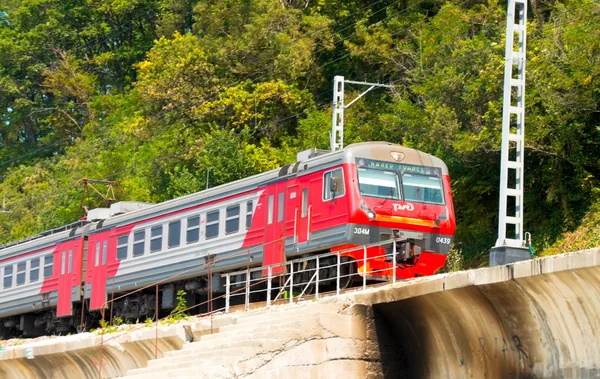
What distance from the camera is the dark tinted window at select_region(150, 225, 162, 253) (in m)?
28.7

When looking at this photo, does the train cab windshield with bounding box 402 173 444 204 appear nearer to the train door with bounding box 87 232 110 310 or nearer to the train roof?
the train roof

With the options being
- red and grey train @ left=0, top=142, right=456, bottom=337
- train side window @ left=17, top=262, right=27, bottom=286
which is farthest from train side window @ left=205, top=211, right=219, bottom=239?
train side window @ left=17, top=262, right=27, bottom=286

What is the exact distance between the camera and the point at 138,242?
2956 centimetres

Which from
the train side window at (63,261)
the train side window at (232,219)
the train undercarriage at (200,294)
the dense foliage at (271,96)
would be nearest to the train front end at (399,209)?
the train undercarriage at (200,294)

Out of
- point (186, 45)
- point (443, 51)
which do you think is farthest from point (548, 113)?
point (186, 45)

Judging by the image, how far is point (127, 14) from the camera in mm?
72688

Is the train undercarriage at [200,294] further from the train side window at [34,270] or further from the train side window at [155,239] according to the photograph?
the train side window at [34,270]

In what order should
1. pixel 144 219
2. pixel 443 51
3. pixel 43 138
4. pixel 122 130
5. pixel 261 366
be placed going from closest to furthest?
pixel 261 366 < pixel 144 219 < pixel 443 51 < pixel 122 130 < pixel 43 138

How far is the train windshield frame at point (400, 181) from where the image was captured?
23.0m

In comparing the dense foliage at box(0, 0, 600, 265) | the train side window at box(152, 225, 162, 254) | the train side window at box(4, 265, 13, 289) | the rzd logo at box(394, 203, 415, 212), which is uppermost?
the dense foliage at box(0, 0, 600, 265)

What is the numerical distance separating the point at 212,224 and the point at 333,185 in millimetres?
4876

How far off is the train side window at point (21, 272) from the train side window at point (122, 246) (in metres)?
5.44

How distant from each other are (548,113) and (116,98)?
4212 cm

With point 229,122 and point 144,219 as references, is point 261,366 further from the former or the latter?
point 229,122
